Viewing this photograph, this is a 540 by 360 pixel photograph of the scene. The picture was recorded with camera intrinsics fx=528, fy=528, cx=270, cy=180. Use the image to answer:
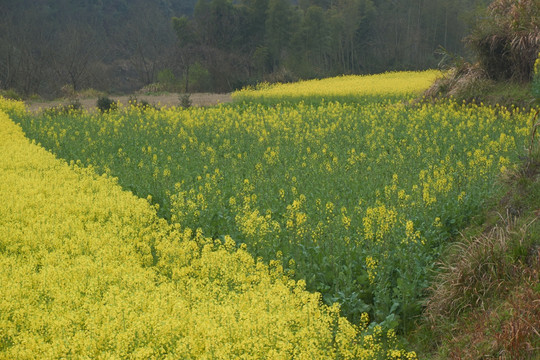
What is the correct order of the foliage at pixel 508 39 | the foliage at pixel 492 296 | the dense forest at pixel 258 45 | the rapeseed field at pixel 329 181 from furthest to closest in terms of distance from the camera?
the dense forest at pixel 258 45
the foliage at pixel 508 39
the rapeseed field at pixel 329 181
the foliage at pixel 492 296

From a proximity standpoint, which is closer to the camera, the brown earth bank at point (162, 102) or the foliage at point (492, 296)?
the foliage at point (492, 296)

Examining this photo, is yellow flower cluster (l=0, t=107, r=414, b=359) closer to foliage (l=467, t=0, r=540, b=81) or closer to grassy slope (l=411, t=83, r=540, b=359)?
grassy slope (l=411, t=83, r=540, b=359)

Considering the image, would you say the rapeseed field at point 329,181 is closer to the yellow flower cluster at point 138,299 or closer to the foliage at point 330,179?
the foliage at point 330,179

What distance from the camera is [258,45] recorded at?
52.3 m

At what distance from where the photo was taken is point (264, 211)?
28.1 ft

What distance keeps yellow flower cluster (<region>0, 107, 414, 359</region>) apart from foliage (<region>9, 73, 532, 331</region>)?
667 millimetres

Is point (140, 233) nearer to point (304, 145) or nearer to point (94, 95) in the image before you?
point (304, 145)

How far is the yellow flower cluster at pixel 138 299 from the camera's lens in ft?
14.3

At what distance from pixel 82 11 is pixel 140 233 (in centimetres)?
8430

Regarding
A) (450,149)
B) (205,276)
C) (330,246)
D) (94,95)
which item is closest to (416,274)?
(330,246)

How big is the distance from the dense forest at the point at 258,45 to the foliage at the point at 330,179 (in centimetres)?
2577

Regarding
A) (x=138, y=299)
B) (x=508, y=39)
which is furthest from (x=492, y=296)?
(x=508, y=39)

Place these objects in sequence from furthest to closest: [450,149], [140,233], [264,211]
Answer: [450,149] < [264,211] < [140,233]

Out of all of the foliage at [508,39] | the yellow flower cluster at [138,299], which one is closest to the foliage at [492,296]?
the yellow flower cluster at [138,299]
